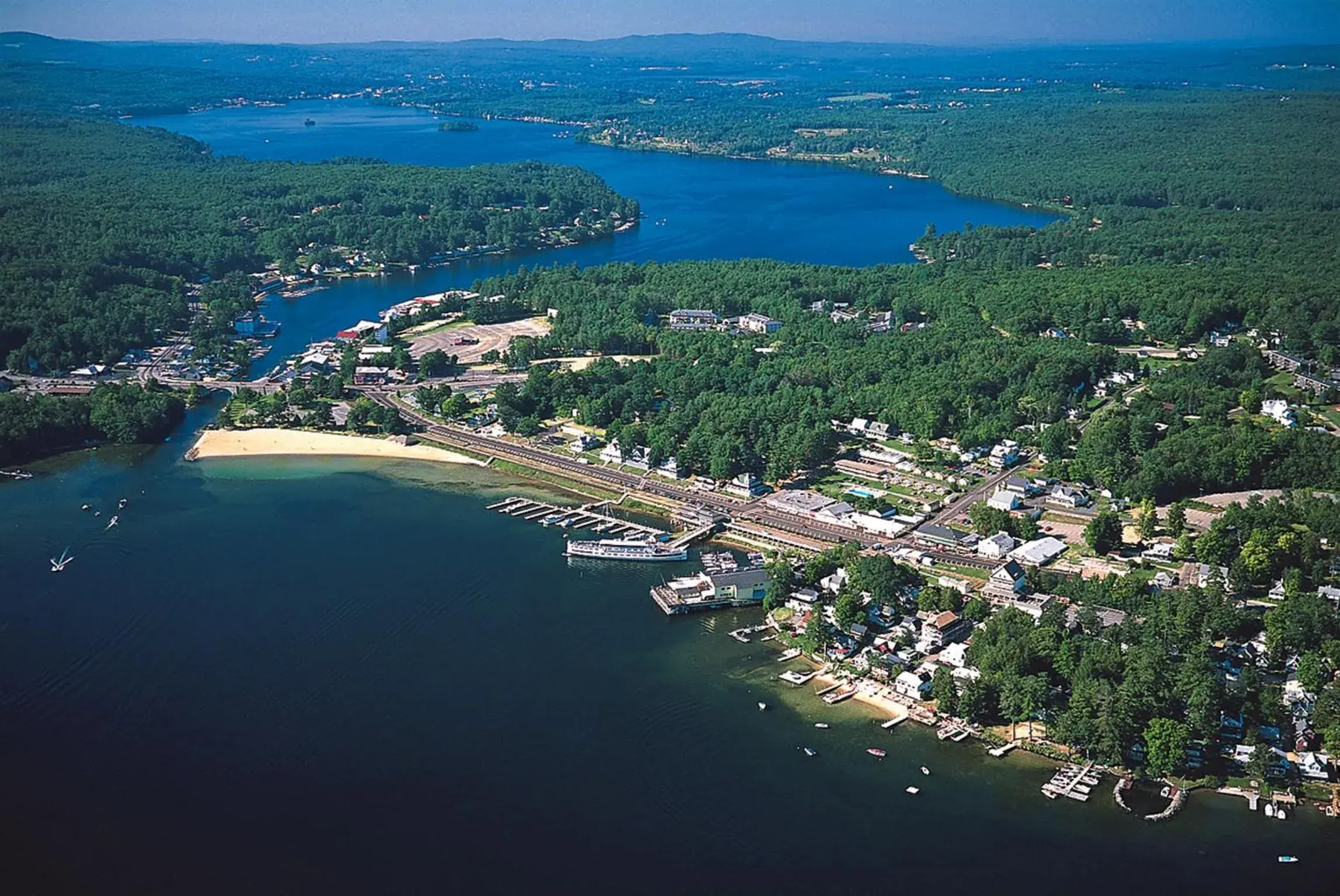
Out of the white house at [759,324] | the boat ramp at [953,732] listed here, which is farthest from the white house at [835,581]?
the white house at [759,324]

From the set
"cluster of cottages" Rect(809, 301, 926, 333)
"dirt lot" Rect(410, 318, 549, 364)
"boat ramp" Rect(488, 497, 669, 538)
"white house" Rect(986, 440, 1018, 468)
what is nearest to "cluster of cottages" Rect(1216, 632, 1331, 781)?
"white house" Rect(986, 440, 1018, 468)

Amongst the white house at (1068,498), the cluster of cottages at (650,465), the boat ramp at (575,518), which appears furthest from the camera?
the cluster of cottages at (650,465)

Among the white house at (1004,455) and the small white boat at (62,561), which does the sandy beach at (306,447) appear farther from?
the white house at (1004,455)

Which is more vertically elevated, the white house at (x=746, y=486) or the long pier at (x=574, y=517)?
the white house at (x=746, y=486)

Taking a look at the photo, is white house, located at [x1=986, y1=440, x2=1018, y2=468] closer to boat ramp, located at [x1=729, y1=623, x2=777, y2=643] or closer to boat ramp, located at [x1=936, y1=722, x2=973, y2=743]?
boat ramp, located at [x1=729, y1=623, x2=777, y2=643]

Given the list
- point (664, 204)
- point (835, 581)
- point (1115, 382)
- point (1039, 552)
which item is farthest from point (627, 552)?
point (664, 204)

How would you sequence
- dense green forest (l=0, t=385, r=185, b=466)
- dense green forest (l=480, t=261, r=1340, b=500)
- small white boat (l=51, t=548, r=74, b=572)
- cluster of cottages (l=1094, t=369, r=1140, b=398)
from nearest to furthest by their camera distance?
small white boat (l=51, t=548, r=74, b=572) → dense green forest (l=480, t=261, r=1340, b=500) → dense green forest (l=0, t=385, r=185, b=466) → cluster of cottages (l=1094, t=369, r=1140, b=398)
